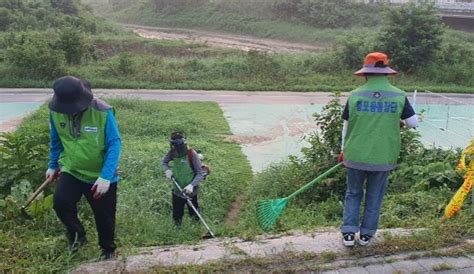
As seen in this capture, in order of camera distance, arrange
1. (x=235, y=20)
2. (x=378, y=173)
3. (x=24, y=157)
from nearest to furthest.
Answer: (x=378, y=173) → (x=24, y=157) → (x=235, y=20)

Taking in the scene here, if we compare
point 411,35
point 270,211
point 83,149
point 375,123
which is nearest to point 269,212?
point 270,211

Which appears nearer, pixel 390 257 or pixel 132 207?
pixel 390 257

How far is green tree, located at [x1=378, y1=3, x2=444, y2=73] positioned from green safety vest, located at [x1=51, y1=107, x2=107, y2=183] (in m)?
19.0

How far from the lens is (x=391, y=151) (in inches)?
151

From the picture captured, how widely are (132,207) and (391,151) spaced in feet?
10.4

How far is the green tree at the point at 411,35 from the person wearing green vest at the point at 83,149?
1896 centimetres

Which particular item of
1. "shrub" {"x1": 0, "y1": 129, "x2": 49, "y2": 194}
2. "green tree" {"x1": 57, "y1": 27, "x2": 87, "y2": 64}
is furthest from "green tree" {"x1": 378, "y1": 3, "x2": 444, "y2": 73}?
"shrub" {"x1": 0, "y1": 129, "x2": 49, "y2": 194}

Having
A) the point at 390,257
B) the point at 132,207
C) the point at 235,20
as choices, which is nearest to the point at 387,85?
the point at 390,257

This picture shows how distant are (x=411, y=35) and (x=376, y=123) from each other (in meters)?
18.5

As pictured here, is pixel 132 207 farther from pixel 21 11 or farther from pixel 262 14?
pixel 262 14

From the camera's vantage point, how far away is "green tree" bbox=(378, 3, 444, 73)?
805 inches

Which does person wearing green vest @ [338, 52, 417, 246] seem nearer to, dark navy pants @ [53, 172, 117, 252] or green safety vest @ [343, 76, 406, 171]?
green safety vest @ [343, 76, 406, 171]

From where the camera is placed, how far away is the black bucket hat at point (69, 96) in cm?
335

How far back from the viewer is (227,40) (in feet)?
125
